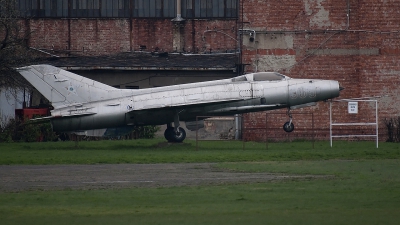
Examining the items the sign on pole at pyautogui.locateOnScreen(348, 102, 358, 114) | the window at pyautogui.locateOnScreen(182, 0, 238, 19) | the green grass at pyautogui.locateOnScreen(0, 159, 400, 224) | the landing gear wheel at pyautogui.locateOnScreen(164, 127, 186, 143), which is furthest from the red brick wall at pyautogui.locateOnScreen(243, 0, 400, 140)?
the green grass at pyautogui.locateOnScreen(0, 159, 400, 224)

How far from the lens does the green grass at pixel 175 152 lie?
2447cm

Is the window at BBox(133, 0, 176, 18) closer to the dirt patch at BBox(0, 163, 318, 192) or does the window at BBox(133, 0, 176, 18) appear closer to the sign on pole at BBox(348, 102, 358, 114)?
the sign on pole at BBox(348, 102, 358, 114)

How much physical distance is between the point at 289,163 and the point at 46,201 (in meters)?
9.78

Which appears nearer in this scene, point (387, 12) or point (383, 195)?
point (383, 195)

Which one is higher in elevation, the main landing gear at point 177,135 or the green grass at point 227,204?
the main landing gear at point 177,135

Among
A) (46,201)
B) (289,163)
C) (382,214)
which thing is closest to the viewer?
(382,214)

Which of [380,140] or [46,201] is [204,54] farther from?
[46,201]

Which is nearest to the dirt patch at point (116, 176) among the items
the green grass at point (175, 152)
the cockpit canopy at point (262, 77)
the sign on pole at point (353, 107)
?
the green grass at point (175, 152)

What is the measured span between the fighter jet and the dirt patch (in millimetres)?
7277

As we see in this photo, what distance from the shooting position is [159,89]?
3084 centimetres

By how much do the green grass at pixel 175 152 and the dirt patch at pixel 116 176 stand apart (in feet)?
5.79

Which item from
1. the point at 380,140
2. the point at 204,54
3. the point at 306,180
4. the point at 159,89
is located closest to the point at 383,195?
the point at 306,180

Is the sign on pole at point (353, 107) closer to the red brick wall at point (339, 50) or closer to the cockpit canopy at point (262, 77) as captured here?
the cockpit canopy at point (262, 77)

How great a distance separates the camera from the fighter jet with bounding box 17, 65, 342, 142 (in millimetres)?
29938
